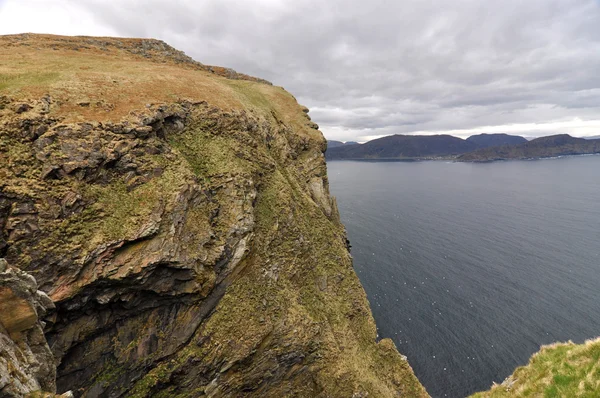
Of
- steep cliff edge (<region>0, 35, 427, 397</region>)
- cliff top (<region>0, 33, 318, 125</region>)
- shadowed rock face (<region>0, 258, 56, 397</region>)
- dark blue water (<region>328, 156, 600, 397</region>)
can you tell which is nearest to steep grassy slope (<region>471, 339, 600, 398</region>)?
shadowed rock face (<region>0, 258, 56, 397</region>)

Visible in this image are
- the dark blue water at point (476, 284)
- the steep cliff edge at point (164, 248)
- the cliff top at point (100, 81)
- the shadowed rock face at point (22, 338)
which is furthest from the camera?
the dark blue water at point (476, 284)

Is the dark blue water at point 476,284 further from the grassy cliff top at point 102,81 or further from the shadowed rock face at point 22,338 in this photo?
the shadowed rock face at point 22,338

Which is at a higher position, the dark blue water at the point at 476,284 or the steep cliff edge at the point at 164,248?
the steep cliff edge at the point at 164,248

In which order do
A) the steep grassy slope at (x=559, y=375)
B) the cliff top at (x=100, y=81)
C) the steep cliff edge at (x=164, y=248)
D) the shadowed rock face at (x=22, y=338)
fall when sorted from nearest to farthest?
1. the steep grassy slope at (x=559, y=375)
2. the shadowed rock face at (x=22, y=338)
3. the steep cliff edge at (x=164, y=248)
4. the cliff top at (x=100, y=81)

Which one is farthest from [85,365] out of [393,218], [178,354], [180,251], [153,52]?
[393,218]

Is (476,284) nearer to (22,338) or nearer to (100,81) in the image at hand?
(22,338)

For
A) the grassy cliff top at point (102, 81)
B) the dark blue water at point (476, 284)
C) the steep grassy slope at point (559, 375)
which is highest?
the grassy cliff top at point (102, 81)

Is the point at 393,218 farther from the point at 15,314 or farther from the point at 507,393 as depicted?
the point at 15,314

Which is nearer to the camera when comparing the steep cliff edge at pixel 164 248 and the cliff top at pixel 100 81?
the steep cliff edge at pixel 164 248

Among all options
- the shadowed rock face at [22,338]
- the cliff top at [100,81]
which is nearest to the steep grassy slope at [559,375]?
the shadowed rock face at [22,338]
